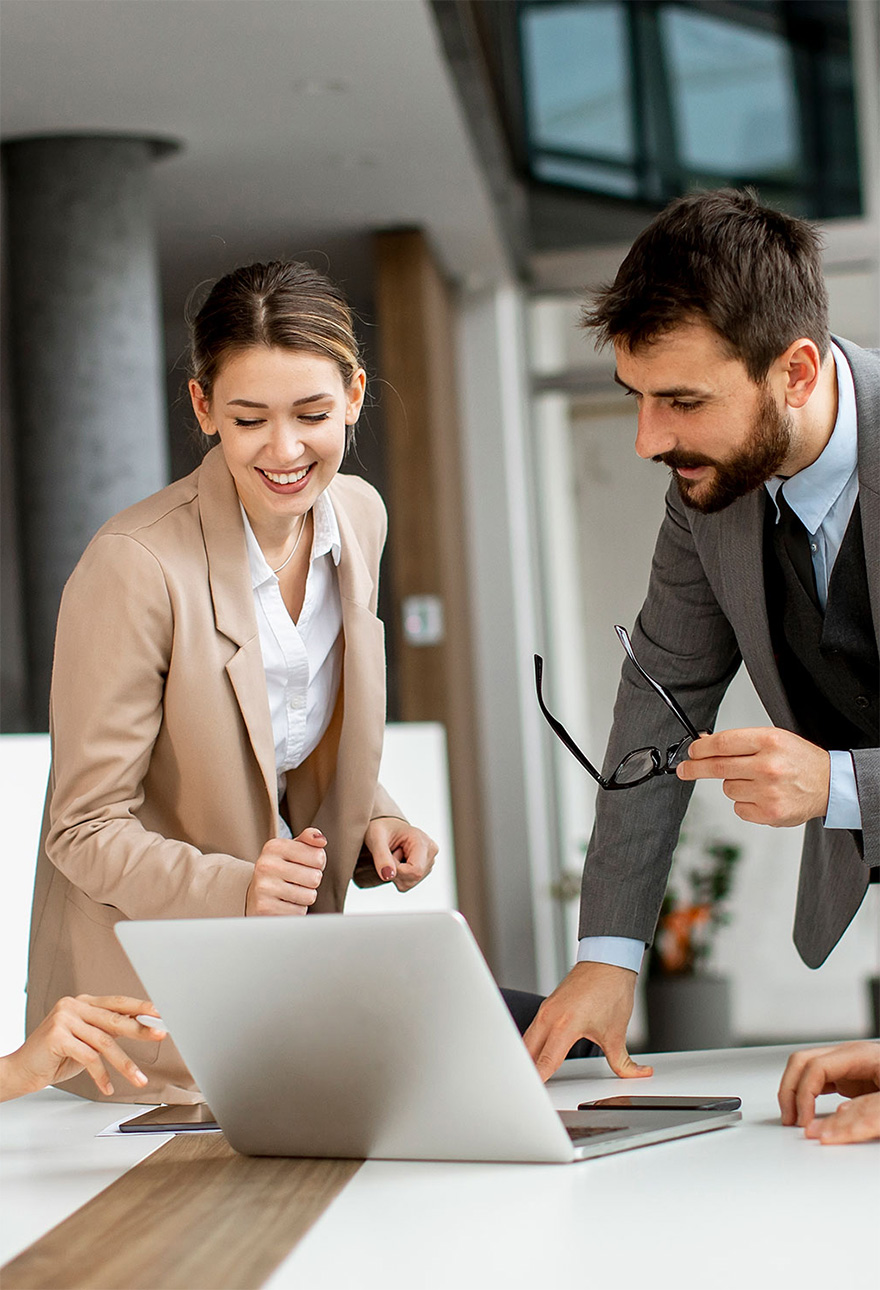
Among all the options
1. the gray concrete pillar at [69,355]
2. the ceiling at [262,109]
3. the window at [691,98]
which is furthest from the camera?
the window at [691,98]

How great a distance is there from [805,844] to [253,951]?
1.19 metres

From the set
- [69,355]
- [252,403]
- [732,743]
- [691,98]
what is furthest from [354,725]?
[691,98]

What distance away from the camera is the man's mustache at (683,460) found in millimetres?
1772

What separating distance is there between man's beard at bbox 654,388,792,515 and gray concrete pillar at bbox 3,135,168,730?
9.98 ft

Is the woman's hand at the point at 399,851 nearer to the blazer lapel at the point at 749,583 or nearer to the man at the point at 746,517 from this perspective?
the man at the point at 746,517

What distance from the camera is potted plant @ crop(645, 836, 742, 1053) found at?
610cm

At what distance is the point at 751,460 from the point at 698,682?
35 cm

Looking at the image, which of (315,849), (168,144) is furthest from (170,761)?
(168,144)

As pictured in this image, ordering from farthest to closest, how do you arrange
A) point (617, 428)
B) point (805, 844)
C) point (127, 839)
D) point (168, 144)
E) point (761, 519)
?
point (617, 428) → point (168, 144) → point (805, 844) → point (761, 519) → point (127, 839)

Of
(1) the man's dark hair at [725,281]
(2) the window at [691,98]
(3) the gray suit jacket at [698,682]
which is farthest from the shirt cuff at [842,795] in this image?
(2) the window at [691,98]

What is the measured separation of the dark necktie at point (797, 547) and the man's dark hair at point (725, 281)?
7.5 inches

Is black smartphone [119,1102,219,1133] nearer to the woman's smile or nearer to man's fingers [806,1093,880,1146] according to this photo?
man's fingers [806,1093,880,1146]

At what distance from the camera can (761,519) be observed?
1.83 metres

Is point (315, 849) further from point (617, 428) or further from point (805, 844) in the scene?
point (617, 428)
